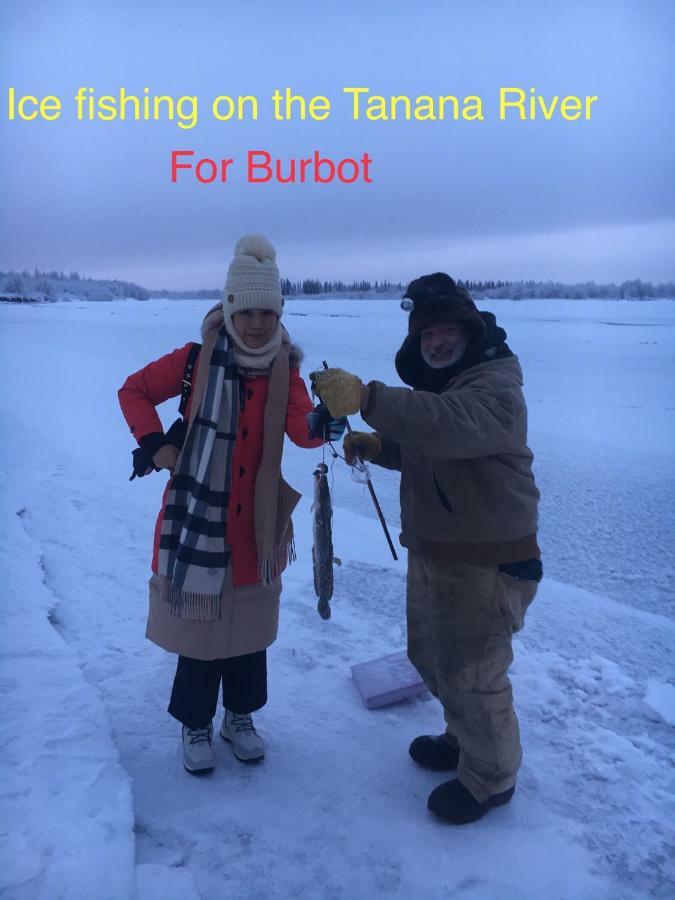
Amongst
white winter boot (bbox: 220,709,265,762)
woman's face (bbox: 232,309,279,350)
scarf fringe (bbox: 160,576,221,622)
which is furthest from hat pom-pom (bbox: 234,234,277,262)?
white winter boot (bbox: 220,709,265,762)

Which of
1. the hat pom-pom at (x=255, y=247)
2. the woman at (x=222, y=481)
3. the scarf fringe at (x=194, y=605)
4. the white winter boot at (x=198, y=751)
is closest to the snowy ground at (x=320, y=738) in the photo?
the white winter boot at (x=198, y=751)

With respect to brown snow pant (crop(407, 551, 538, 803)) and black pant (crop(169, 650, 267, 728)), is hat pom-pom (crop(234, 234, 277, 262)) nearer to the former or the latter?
brown snow pant (crop(407, 551, 538, 803))

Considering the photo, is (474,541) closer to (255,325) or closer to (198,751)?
(255,325)

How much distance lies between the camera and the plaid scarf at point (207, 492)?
8.04ft

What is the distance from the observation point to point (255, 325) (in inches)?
98.3

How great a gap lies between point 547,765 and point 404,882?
858 mm

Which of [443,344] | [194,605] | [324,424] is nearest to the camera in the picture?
[324,424]

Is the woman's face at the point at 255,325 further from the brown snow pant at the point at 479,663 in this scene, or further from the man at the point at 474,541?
the brown snow pant at the point at 479,663

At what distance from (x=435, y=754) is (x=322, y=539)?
41.1 inches

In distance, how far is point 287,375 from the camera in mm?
2598

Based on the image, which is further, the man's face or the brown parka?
the man's face

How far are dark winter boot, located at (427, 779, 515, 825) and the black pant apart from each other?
0.79 meters

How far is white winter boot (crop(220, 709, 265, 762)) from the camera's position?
104 inches

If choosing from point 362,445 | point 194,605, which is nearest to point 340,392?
point 362,445
